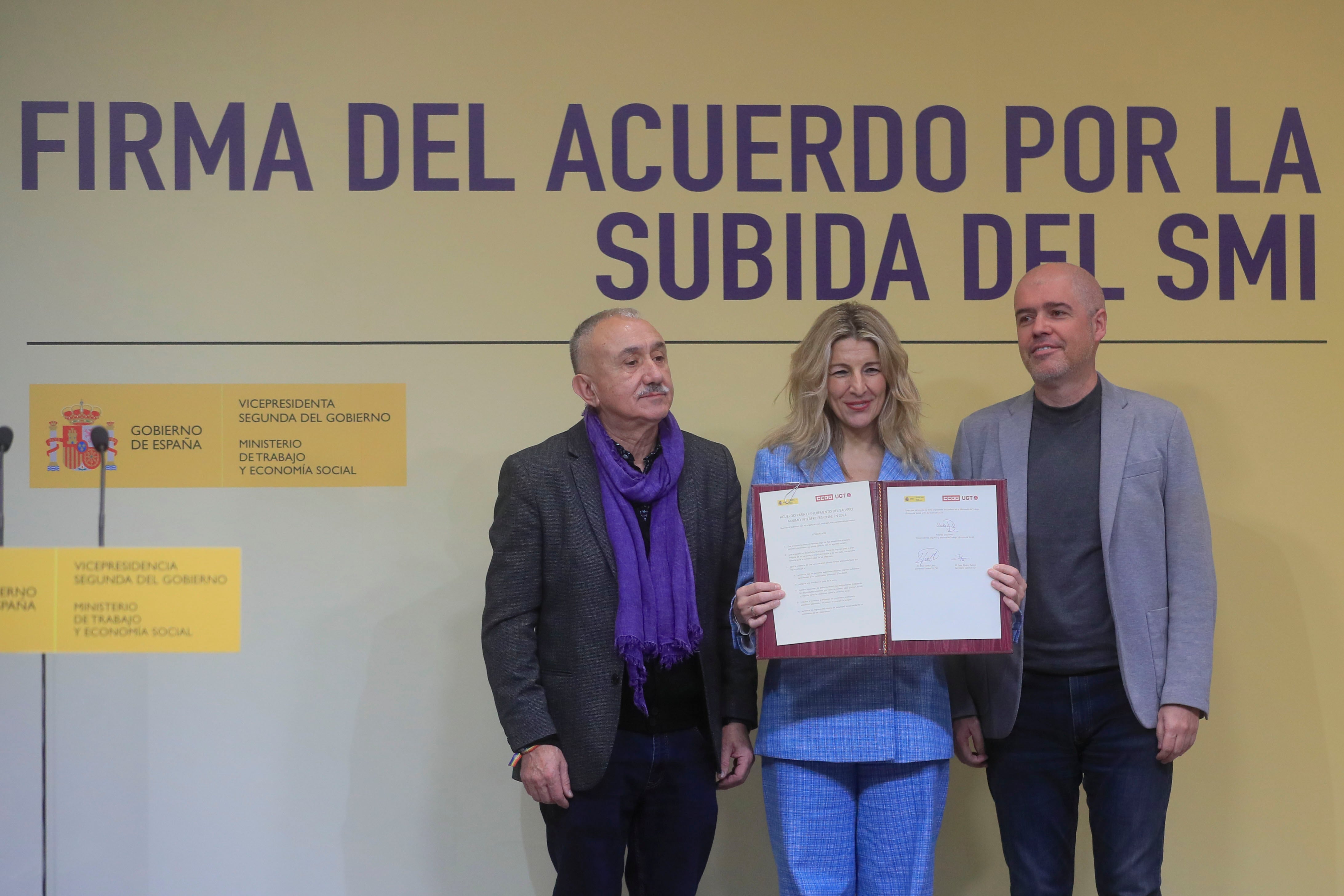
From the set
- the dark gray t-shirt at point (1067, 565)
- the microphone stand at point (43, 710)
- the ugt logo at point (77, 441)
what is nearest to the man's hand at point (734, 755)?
the dark gray t-shirt at point (1067, 565)

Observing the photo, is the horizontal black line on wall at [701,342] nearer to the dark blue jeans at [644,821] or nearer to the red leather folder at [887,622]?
the red leather folder at [887,622]

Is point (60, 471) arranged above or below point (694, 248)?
below

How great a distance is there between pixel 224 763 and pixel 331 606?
59 centimetres

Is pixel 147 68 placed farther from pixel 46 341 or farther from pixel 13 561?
pixel 13 561

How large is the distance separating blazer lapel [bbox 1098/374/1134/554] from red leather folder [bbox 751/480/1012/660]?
0.31 metres

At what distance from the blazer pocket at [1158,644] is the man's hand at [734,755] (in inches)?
38.8

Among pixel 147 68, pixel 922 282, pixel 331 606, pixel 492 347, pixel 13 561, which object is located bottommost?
pixel 331 606

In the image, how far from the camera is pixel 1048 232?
3258 millimetres

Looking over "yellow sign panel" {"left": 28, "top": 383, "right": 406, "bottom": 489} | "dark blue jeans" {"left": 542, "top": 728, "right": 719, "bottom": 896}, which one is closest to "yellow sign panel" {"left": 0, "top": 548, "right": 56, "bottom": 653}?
"yellow sign panel" {"left": 28, "top": 383, "right": 406, "bottom": 489}

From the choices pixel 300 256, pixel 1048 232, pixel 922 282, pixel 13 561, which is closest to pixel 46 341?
pixel 300 256

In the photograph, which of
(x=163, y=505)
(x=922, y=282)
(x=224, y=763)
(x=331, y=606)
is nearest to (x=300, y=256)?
(x=163, y=505)

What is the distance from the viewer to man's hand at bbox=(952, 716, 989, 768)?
2.51 metres

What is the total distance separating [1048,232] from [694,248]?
1172 mm

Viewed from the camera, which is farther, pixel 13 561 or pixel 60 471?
pixel 60 471
